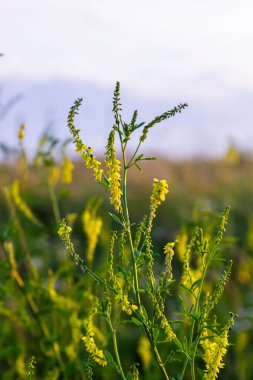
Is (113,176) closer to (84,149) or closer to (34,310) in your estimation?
(84,149)

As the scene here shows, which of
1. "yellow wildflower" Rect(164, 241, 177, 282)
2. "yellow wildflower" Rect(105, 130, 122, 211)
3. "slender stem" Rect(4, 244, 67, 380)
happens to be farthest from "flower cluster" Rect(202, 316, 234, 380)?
"slender stem" Rect(4, 244, 67, 380)

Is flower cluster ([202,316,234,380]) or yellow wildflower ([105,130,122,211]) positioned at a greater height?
yellow wildflower ([105,130,122,211])

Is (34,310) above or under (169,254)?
under

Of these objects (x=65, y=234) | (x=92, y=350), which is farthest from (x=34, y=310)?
(x=65, y=234)

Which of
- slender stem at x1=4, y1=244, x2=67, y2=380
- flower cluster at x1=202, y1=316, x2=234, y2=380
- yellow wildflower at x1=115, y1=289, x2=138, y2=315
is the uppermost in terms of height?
yellow wildflower at x1=115, y1=289, x2=138, y2=315

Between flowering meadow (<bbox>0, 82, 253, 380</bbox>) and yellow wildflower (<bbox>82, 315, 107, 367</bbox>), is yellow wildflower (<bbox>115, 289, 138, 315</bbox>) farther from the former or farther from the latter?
yellow wildflower (<bbox>82, 315, 107, 367</bbox>)

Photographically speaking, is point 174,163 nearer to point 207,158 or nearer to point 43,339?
point 207,158

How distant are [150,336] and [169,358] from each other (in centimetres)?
9

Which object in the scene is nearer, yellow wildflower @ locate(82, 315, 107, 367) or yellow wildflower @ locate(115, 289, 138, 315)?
yellow wildflower @ locate(115, 289, 138, 315)

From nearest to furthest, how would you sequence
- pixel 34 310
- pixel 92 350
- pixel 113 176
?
1. pixel 113 176
2. pixel 92 350
3. pixel 34 310

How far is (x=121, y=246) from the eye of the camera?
189 cm

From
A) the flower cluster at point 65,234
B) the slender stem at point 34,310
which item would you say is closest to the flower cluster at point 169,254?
the flower cluster at point 65,234

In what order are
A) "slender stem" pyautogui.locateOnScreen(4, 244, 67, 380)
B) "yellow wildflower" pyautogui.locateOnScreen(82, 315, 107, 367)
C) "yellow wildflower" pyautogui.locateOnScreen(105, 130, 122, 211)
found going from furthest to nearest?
"slender stem" pyautogui.locateOnScreen(4, 244, 67, 380), "yellow wildflower" pyautogui.locateOnScreen(82, 315, 107, 367), "yellow wildflower" pyautogui.locateOnScreen(105, 130, 122, 211)

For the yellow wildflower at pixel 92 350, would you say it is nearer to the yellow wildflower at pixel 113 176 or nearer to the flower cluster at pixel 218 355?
the flower cluster at pixel 218 355
